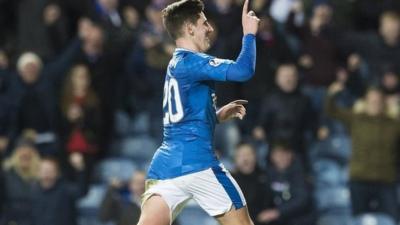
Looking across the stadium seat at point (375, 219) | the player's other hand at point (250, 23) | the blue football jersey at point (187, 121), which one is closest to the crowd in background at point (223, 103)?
the stadium seat at point (375, 219)

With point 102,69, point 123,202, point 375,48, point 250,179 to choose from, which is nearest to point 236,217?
point 250,179

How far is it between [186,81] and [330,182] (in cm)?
607

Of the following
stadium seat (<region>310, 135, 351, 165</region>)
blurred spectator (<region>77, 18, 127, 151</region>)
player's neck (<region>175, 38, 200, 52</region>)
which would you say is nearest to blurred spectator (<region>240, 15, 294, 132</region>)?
stadium seat (<region>310, 135, 351, 165</region>)

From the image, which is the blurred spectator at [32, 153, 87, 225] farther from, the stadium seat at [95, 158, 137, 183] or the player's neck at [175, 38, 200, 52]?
the player's neck at [175, 38, 200, 52]

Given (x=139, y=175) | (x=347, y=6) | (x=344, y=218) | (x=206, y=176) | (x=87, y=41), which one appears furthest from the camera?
(x=347, y=6)

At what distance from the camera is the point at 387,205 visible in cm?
1257

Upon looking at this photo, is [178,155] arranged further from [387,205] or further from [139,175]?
[387,205]

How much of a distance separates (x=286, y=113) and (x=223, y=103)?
750mm

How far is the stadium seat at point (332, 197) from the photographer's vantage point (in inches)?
515

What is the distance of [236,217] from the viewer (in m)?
7.46

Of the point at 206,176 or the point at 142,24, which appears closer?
the point at 206,176

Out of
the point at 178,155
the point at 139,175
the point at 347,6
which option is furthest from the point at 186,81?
the point at 347,6

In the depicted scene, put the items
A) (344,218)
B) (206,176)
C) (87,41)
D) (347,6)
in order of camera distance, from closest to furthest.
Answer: (206,176) → (344,218) → (87,41) → (347,6)

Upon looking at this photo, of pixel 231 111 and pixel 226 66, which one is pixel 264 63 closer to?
pixel 231 111
